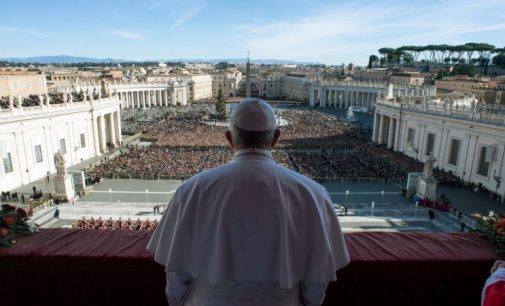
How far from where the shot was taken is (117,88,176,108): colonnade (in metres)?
85.2

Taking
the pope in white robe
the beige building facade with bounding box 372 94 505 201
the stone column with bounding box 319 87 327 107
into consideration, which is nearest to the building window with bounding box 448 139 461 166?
the beige building facade with bounding box 372 94 505 201

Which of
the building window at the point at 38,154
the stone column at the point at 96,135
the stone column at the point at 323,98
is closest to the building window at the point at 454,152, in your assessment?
the stone column at the point at 96,135

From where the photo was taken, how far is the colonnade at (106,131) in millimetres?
38691

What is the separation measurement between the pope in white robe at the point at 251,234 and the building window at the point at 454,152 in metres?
33.7

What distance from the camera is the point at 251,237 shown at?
1.91m

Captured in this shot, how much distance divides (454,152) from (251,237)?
34.7 metres

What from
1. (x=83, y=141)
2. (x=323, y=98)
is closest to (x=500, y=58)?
(x=323, y=98)

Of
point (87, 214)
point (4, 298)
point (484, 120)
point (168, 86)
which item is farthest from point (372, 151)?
point (168, 86)

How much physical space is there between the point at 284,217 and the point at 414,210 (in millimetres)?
22195

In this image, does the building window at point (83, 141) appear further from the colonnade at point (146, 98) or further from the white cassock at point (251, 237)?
the colonnade at point (146, 98)

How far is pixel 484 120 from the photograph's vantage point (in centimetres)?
2766

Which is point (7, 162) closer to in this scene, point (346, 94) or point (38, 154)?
point (38, 154)

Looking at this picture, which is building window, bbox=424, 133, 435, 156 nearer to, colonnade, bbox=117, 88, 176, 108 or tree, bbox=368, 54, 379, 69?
colonnade, bbox=117, 88, 176, 108

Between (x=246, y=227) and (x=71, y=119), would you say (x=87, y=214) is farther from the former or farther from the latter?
(x=246, y=227)
